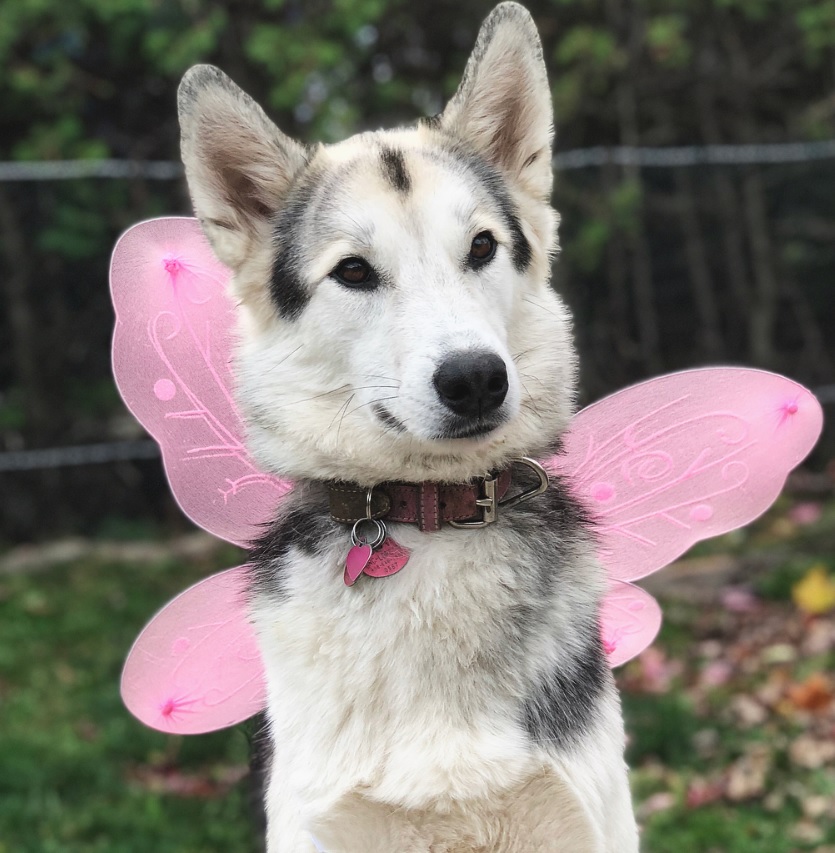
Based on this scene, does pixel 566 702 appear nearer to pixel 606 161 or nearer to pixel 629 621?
pixel 629 621

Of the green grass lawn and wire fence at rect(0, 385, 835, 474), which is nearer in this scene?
the green grass lawn

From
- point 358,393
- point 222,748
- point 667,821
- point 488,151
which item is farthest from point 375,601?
point 222,748

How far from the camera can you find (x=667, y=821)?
13.4ft

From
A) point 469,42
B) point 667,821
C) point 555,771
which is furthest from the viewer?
point 469,42

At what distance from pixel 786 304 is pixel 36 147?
545 cm

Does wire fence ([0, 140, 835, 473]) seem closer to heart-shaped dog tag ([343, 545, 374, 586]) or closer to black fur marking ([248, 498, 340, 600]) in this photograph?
black fur marking ([248, 498, 340, 600])

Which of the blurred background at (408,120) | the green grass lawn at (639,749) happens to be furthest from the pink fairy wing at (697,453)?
the blurred background at (408,120)

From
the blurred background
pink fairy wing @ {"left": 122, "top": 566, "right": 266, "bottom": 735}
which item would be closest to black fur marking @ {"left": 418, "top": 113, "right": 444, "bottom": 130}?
pink fairy wing @ {"left": 122, "top": 566, "right": 266, "bottom": 735}

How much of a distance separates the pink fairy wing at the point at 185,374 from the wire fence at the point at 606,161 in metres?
4.70

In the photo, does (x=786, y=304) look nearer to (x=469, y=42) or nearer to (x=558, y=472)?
(x=469, y=42)

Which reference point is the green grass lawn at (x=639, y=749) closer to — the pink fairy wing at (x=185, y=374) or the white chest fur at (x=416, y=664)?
the pink fairy wing at (x=185, y=374)

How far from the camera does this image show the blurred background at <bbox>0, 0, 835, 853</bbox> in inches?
238

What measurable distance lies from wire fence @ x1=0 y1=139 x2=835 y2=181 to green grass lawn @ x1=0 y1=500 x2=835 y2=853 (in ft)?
9.52

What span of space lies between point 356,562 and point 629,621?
835mm
